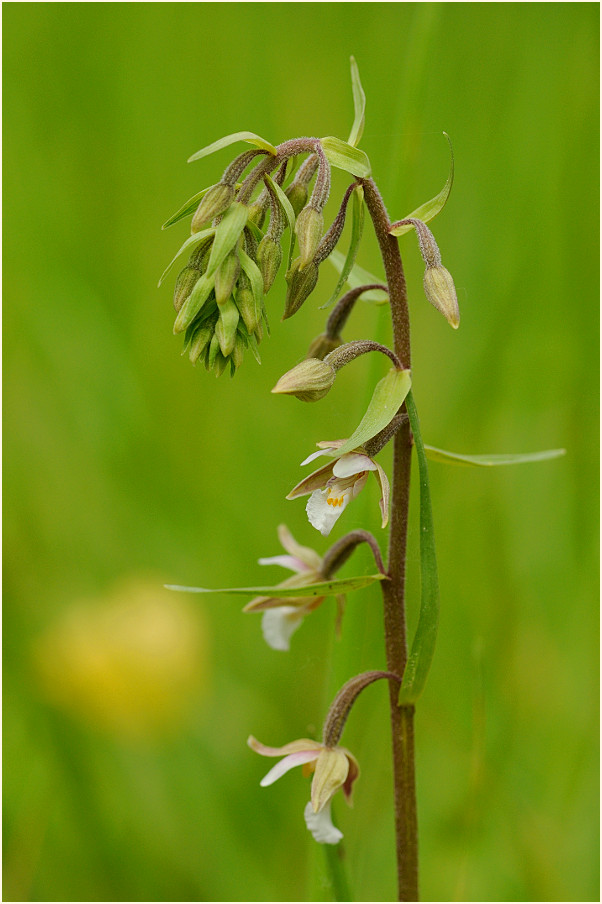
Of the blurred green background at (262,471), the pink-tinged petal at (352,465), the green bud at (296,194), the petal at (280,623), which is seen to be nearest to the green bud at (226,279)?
the green bud at (296,194)

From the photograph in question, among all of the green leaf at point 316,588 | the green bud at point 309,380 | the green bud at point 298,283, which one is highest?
the green bud at point 298,283

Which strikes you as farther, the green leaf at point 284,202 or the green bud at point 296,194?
the green bud at point 296,194

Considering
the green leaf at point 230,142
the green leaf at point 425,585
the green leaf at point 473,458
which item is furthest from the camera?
the green leaf at point 473,458

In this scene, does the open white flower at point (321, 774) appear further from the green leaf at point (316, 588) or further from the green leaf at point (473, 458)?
the green leaf at point (473, 458)

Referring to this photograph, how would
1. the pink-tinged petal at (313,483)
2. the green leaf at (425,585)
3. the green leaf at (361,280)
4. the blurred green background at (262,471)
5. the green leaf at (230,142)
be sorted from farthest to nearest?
the blurred green background at (262,471) → the green leaf at (361,280) → the pink-tinged petal at (313,483) → the green leaf at (425,585) → the green leaf at (230,142)

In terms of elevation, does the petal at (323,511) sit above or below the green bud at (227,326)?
below

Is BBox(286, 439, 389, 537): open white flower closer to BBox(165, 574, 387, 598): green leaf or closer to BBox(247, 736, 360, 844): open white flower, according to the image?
BBox(165, 574, 387, 598): green leaf

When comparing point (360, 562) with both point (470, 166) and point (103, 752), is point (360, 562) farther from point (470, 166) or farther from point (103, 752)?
point (470, 166)

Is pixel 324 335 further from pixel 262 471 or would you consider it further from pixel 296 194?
pixel 262 471
